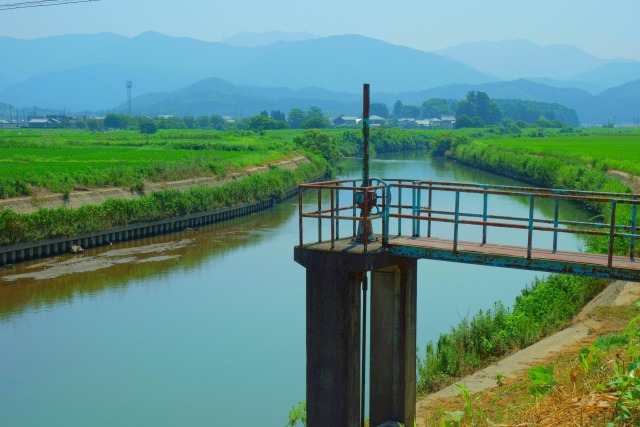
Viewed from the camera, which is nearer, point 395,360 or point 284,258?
point 395,360

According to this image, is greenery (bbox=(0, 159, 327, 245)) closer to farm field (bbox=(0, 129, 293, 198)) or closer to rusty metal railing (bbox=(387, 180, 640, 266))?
farm field (bbox=(0, 129, 293, 198))

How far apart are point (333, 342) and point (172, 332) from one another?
11217 mm

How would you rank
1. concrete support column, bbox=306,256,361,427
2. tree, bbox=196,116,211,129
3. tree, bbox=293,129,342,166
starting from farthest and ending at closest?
tree, bbox=196,116,211,129 < tree, bbox=293,129,342,166 < concrete support column, bbox=306,256,361,427

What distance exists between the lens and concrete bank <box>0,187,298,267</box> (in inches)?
1183

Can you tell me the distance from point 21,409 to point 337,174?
56519 mm

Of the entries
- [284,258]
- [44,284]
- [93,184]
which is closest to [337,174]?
[93,184]

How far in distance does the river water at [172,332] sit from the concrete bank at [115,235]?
82cm

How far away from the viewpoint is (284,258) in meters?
31.1

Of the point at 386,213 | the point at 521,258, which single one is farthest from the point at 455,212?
the point at 521,258

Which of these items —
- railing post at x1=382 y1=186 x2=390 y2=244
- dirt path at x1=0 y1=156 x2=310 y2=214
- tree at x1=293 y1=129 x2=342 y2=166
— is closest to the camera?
railing post at x1=382 y1=186 x2=390 y2=244

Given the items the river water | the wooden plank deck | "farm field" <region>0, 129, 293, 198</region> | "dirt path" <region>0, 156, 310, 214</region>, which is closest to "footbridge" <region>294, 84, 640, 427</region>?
the wooden plank deck

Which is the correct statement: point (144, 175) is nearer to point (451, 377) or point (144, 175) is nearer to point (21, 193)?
point (21, 193)

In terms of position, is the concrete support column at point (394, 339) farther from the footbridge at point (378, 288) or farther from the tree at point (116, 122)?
the tree at point (116, 122)

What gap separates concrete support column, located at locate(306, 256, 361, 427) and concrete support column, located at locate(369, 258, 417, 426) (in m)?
A: 0.58
